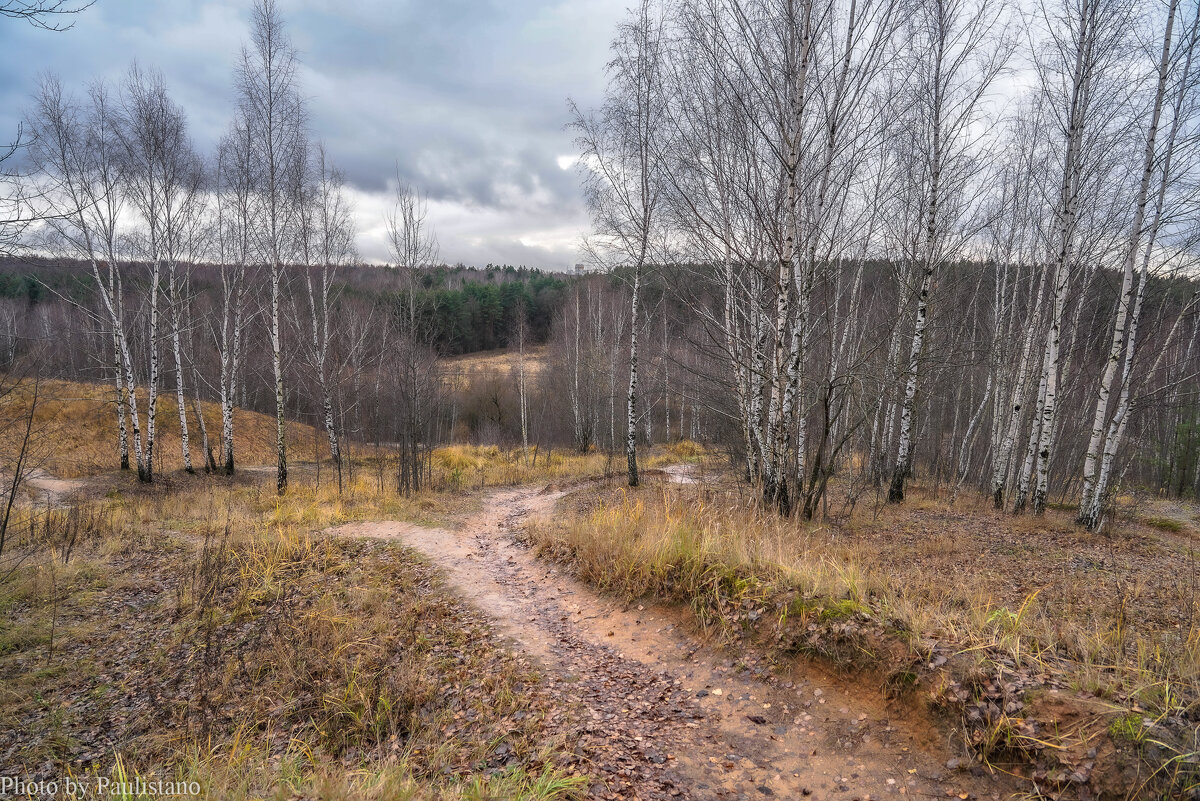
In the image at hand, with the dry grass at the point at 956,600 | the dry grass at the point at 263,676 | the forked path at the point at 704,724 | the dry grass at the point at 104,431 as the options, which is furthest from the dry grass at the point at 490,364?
the forked path at the point at 704,724

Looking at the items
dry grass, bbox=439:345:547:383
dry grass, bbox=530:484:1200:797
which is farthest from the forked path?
dry grass, bbox=439:345:547:383

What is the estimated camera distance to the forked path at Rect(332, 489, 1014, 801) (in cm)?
336

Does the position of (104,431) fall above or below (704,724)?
below

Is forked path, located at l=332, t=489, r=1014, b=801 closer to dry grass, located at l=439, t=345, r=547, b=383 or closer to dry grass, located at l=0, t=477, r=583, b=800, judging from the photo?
dry grass, located at l=0, t=477, r=583, b=800

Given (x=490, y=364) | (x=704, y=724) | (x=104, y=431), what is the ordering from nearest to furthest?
(x=704, y=724)
(x=104, y=431)
(x=490, y=364)

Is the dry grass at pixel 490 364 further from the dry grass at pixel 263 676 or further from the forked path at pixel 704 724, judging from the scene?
the forked path at pixel 704 724

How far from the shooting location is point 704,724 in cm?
409

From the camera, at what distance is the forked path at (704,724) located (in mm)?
3355

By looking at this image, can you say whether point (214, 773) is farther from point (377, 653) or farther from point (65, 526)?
point (65, 526)

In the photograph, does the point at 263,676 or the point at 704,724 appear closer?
the point at 704,724

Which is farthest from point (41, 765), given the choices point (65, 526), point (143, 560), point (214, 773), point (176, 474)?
point (176, 474)

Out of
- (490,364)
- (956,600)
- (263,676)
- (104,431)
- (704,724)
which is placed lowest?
(104,431)

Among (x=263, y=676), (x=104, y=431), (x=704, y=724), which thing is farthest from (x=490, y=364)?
(x=704, y=724)

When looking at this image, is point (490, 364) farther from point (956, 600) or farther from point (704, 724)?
point (704, 724)
